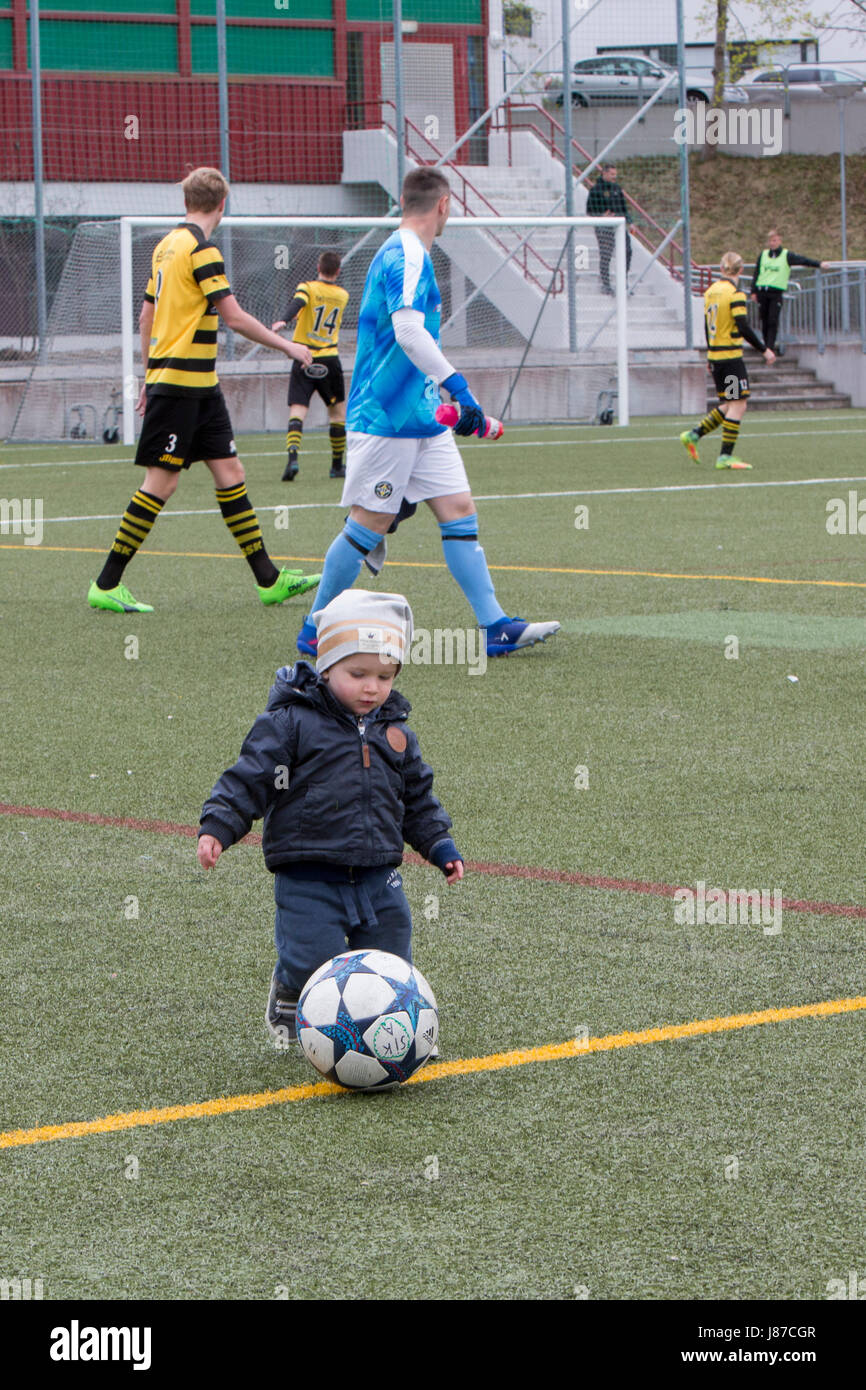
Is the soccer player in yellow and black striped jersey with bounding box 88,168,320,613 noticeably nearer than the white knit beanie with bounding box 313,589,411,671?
No

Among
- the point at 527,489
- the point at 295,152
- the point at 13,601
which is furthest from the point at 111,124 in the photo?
the point at 13,601

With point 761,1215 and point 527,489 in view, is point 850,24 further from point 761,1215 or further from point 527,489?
point 761,1215

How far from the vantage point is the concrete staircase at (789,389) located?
3375 cm

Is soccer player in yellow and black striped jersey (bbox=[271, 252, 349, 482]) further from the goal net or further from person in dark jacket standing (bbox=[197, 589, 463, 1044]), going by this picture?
person in dark jacket standing (bbox=[197, 589, 463, 1044])

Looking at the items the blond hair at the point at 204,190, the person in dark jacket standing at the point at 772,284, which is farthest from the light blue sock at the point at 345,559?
the person in dark jacket standing at the point at 772,284

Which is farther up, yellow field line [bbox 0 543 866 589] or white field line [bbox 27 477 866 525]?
white field line [bbox 27 477 866 525]

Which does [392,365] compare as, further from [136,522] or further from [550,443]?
[550,443]

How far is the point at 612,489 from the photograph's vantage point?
1778 centimetres

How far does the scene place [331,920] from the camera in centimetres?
419

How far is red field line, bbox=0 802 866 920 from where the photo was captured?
5004mm

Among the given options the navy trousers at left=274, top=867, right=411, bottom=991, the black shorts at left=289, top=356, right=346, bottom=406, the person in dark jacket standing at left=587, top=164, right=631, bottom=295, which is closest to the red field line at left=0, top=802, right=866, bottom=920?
the navy trousers at left=274, top=867, right=411, bottom=991

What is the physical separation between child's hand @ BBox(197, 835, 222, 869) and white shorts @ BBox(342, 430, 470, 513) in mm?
4787

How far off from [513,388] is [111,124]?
31.4 feet

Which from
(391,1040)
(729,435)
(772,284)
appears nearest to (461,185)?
(772,284)
